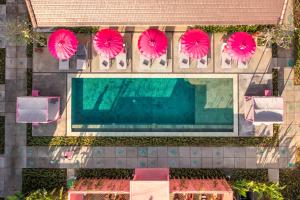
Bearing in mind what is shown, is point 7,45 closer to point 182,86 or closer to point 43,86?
point 43,86

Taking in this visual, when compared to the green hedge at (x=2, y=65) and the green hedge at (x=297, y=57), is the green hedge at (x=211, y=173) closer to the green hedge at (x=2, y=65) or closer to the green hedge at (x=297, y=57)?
the green hedge at (x=297, y=57)

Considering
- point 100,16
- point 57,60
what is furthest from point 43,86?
point 100,16

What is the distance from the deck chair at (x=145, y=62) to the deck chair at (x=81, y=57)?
377 cm

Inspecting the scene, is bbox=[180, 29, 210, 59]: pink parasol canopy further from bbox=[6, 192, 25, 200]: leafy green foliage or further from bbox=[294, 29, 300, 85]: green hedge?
bbox=[6, 192, 25, 200]: leafy green foliage

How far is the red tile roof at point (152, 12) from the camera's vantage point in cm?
2567

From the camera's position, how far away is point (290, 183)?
28.2 metres

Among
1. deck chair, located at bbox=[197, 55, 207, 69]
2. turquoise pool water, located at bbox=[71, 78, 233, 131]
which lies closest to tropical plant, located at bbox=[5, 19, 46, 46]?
turquoise pool water, located at bbox=[71, 78, 233, 131]

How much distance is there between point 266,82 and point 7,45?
58.0 feet

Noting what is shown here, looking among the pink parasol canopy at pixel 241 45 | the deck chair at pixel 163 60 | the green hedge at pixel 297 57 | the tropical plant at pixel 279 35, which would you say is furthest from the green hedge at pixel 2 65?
the green hedge at pixel 297 57

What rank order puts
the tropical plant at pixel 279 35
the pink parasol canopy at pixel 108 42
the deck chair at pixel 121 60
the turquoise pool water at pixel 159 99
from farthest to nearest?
the turquoise pool water at pixel 159 99 → the deck chair at pixel 121 60 → the tropical plant at pixel 279 35 → the pink parasol canopy at pixel 108 42

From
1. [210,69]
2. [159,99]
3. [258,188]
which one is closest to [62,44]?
[159,99]

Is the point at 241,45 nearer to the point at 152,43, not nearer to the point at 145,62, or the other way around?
the point at 152,43

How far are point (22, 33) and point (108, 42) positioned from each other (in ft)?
19.3

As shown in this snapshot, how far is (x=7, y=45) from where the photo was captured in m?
28.5
